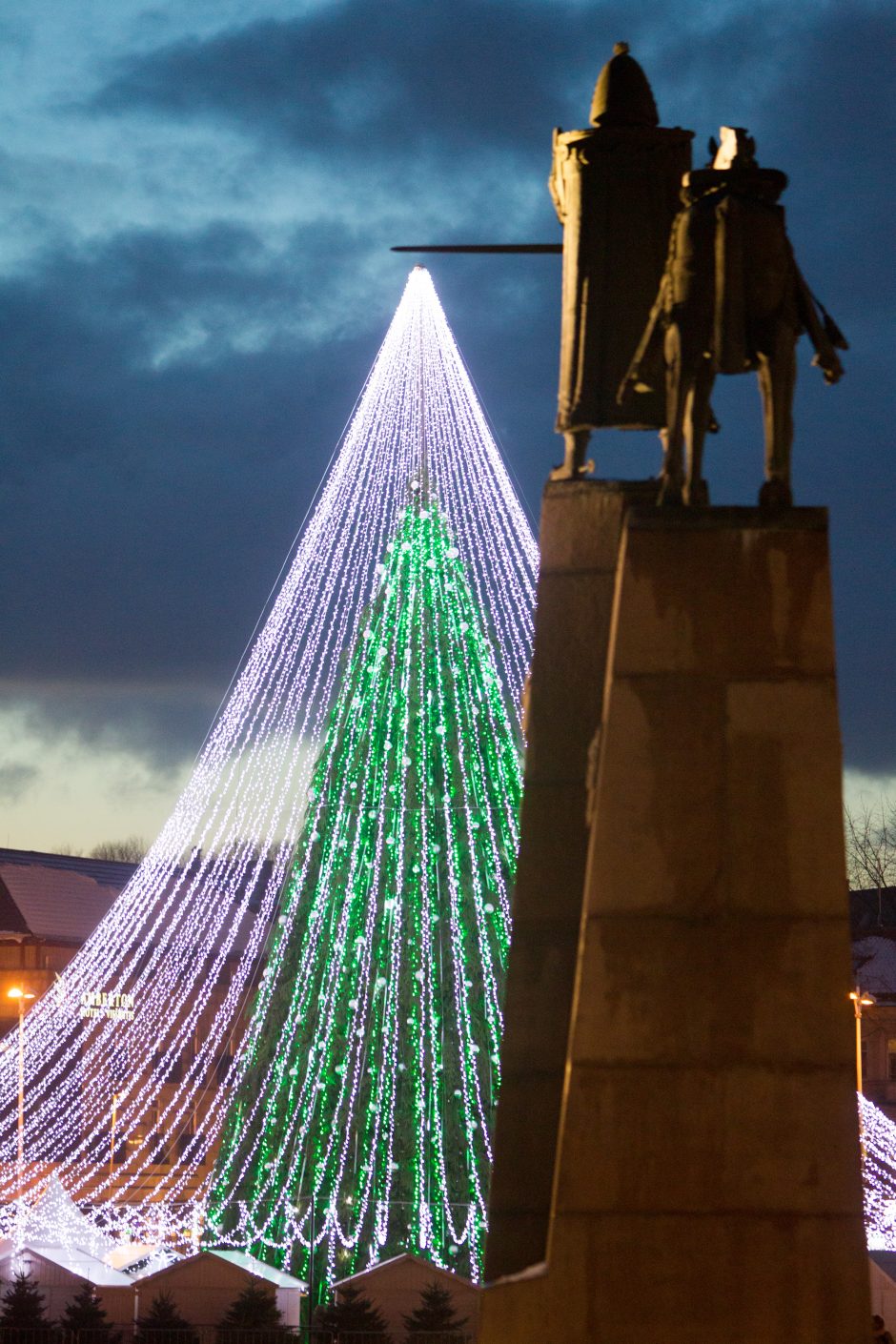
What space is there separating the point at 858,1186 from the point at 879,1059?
5597 centimetres

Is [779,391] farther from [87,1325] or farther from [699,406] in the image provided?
[87,1325]

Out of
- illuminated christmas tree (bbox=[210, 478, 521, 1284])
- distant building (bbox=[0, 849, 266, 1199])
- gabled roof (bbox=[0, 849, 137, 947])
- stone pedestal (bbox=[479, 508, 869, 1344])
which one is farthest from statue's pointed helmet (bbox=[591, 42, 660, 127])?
gabled roof (bbox=[0, 849, 137, 947])

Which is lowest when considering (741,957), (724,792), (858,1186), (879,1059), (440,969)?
(858,1186)

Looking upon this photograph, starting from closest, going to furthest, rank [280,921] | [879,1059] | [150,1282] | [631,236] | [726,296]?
[726,296], [631,236], [150,1282], [280,921], [879,1059]

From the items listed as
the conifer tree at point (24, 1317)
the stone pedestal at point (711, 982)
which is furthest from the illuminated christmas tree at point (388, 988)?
the stone pedestal at point (711, 982)

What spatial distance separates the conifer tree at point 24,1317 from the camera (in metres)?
19.7

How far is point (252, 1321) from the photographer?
19.5 m

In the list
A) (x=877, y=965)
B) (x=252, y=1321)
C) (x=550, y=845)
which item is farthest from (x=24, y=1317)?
(x=877, y=965)

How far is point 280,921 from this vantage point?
946 inches

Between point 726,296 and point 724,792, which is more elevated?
point 726,296

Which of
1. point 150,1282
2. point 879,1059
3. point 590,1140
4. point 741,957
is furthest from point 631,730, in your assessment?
point 879,1059

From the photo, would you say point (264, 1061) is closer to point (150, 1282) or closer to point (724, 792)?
point (150, 1282)

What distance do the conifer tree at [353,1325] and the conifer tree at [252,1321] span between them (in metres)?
0.44

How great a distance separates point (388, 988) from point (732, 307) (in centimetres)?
1464
